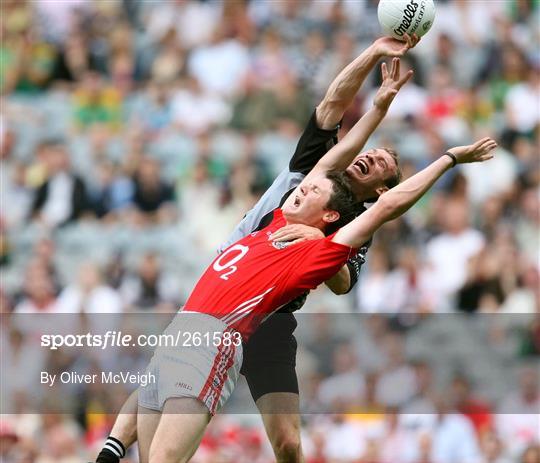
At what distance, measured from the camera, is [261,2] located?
65.4 ft

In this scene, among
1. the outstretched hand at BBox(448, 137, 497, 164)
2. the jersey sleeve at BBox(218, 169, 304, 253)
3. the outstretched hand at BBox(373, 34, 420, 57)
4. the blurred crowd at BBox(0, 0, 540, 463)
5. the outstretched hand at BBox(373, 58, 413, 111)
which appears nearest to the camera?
the outstretched hand at BBox(448, 137, 497, 164)

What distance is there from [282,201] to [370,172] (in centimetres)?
63

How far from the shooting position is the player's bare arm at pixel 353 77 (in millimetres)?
9461

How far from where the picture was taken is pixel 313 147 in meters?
9.76

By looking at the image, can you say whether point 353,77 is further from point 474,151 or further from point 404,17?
point 474,151

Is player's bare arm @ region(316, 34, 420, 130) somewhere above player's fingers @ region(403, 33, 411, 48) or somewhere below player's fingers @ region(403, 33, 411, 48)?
below

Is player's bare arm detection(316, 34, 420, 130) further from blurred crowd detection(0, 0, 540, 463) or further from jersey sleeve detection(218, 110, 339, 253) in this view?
blurred crowd detection(0, 0, 540, 463)

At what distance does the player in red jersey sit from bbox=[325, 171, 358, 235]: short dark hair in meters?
0.01

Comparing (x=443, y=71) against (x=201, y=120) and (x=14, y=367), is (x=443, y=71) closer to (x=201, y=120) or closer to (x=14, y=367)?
(x=201, y=120)

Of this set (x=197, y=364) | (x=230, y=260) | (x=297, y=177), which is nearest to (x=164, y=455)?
(x=197, y=364)

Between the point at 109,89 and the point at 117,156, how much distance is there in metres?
1.60

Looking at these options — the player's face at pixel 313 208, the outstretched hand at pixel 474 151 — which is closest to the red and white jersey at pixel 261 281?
the player's face at pixel 313 208

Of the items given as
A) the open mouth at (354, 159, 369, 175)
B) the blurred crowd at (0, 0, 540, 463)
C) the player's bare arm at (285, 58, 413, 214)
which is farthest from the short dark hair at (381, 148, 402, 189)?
the blurred crowd at (0, 0, 540, 463)

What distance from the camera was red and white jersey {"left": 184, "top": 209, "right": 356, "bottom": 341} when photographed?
8516mm
